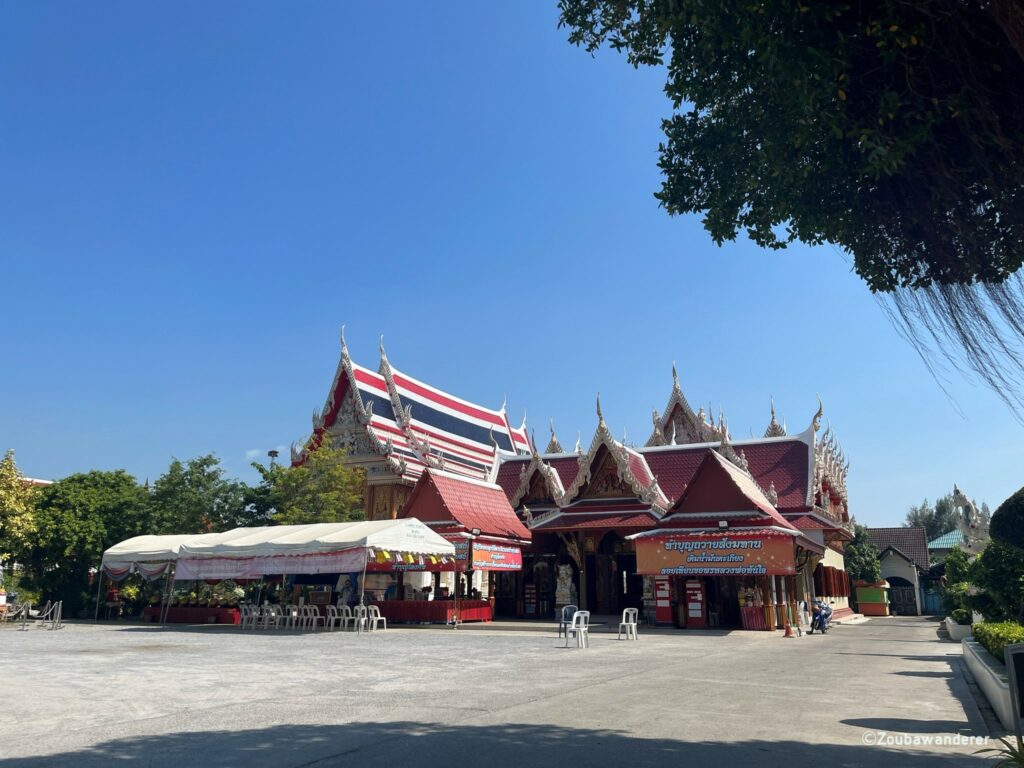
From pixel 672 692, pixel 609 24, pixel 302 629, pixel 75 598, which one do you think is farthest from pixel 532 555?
pixel 609 24

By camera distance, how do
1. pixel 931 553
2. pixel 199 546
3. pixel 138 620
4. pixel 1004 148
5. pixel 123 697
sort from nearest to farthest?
1. pixel 1004 148
2. pixel 123 697
3. pixel 199 546
4. pixel 138 620
5. pixel 931 553

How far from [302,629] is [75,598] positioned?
13.4m

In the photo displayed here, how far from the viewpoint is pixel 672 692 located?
9555 millimetres

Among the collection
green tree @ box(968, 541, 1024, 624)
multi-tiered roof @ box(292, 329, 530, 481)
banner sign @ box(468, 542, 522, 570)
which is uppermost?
multi-tiered roof @ box(292, 329, 530, 481)

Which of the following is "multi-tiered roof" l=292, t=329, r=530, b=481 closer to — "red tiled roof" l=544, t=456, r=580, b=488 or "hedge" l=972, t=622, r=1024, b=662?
"red tiled roof" l=544, t=456, r=580, b=488

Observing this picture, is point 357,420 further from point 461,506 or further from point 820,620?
point 820,620

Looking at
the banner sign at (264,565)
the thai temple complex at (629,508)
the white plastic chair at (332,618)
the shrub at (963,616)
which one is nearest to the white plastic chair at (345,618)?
the white plastic chair at (332,618)

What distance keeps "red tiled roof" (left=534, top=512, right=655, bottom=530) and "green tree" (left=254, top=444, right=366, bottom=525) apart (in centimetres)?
928

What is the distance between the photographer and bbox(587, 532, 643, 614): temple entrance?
3077 centimetres

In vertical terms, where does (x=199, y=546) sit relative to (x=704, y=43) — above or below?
below

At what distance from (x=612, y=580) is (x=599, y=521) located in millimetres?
3275

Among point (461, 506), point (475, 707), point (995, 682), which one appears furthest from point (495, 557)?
point (995, 682)

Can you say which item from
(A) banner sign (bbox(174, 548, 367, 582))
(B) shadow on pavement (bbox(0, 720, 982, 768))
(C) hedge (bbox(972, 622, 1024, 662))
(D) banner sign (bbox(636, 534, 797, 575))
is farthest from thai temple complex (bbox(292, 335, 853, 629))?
(B) shadow on pavement (bbox(0, 720, 982, 768))

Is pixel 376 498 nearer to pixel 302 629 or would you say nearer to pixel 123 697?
pixel 302 629
